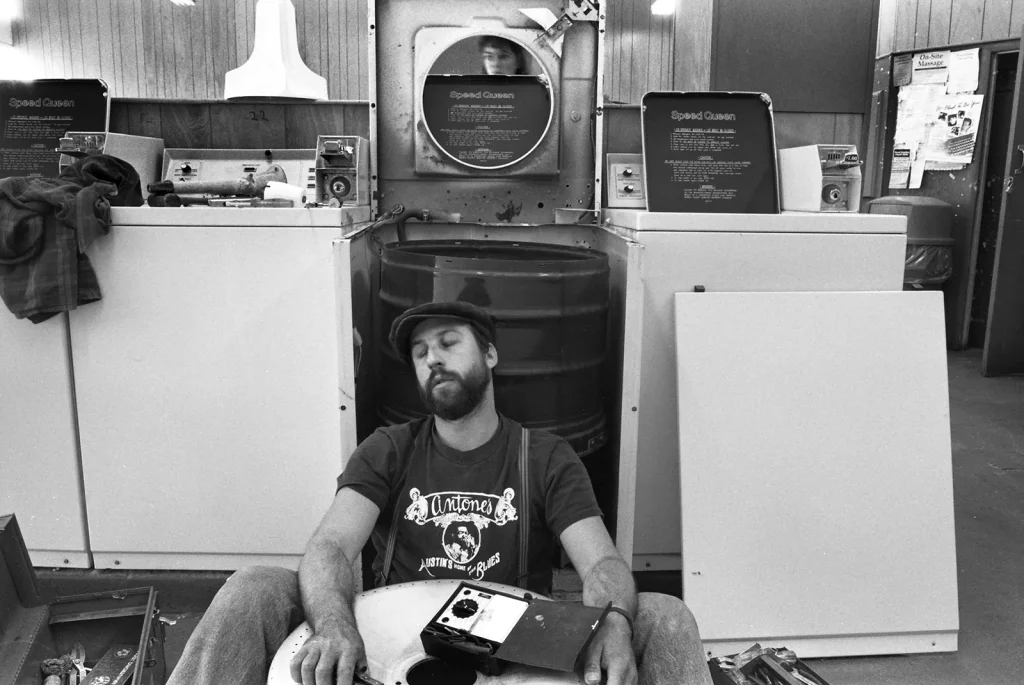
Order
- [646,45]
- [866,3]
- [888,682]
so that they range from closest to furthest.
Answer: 1. [888,682]
2. [866,3]
3. [646,45]

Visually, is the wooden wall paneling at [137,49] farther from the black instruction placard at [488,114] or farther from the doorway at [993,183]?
the doorway at [993,183]

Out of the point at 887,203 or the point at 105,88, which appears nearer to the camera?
the point at 105,88

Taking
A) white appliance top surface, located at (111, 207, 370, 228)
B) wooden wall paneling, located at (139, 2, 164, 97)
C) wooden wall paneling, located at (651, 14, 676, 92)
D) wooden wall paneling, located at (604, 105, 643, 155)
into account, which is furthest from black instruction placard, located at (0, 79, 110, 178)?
wooden wall paneling, located at (651, 14, 676, 92)

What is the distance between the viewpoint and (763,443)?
204 cm

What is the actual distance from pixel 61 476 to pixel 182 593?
1.54ft

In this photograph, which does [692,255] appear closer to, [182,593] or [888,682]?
[888,682]

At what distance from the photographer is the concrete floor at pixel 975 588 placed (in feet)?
6.59

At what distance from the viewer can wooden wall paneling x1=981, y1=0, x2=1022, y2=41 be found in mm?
5488

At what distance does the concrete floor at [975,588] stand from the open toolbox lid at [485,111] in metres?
1.30

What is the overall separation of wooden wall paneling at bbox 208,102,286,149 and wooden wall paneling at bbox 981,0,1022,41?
16.5ft

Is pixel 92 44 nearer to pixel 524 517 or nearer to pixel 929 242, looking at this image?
pixel 929 242

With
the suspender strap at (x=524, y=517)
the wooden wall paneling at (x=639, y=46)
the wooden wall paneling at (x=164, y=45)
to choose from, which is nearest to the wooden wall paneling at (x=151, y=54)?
the wooden wall paneling at (x=164, y=45)

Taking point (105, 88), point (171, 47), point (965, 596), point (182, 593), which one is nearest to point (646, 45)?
point (171, 47)

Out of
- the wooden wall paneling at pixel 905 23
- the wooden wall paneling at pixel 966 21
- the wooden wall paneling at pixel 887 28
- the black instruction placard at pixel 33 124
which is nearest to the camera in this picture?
the black instruction placard at pixel 33 124
